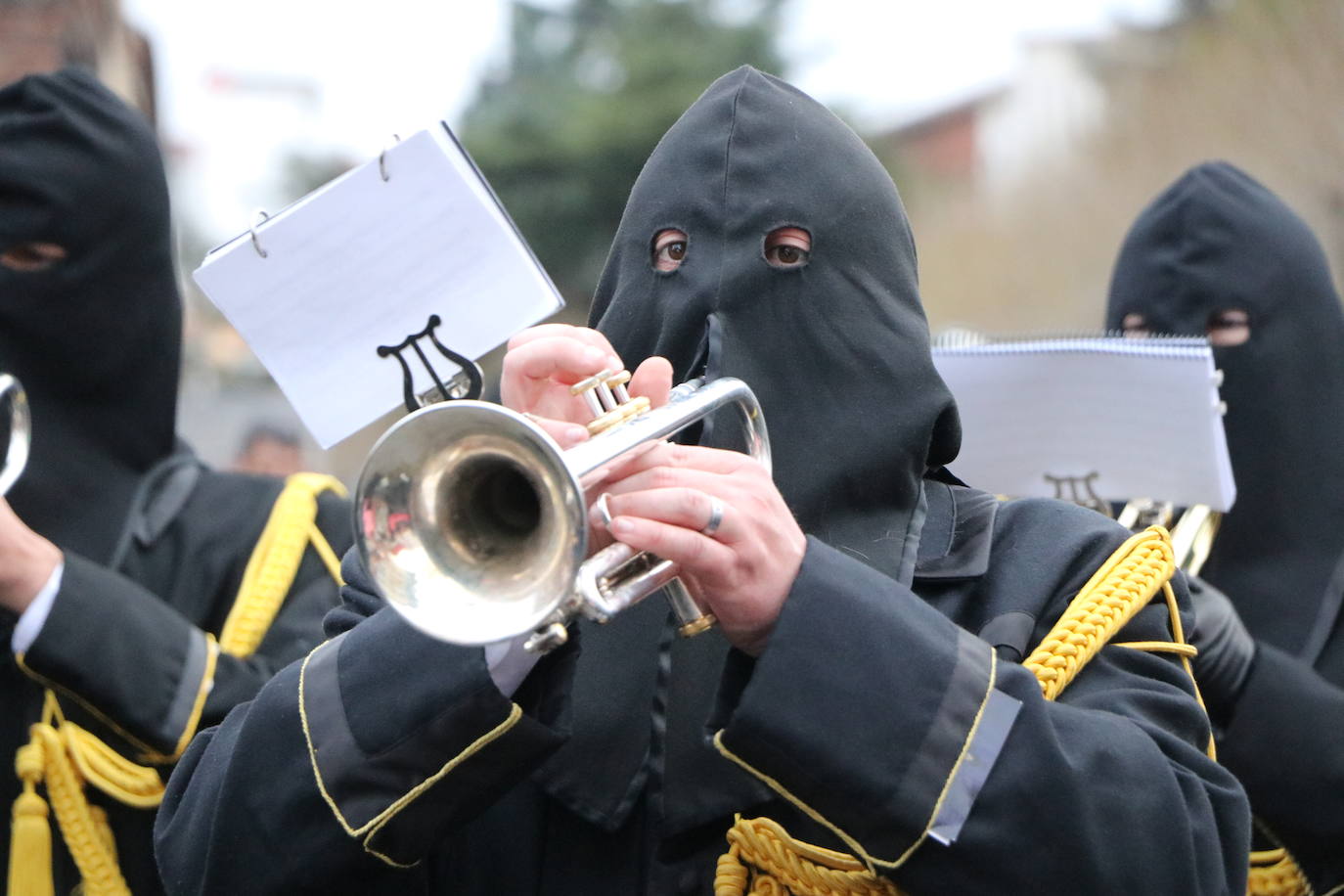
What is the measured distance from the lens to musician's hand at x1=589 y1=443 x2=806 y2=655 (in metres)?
Answer: 1.91

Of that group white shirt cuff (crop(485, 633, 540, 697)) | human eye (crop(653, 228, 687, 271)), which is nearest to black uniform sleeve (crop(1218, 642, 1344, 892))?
human eye (crop(653, 228, 687, 271))

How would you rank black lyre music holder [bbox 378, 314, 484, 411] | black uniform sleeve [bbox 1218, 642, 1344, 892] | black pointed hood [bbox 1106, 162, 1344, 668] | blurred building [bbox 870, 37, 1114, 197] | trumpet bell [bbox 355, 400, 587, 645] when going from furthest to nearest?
blurred building [bbox 870, 37, 1114, 197] < black pointed hood [bbox 1106, 162, 1344, 668] < black uniform sleeve [bbox 1218, 642, 1344, 892] < black lyre music holder [bbox 378, 314, 484, 411] < trumpet bell [bbox 355, 400, 587, 645]

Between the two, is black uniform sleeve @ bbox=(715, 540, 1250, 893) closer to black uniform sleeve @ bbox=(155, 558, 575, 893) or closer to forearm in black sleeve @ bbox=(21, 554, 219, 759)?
black uniform sleeve @ bbox=(155, 558, 575, 893)

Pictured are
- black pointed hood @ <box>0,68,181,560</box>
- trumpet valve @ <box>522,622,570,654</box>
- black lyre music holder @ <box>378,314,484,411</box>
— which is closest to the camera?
trumpet valve @ <box>522,622,570,654</box>

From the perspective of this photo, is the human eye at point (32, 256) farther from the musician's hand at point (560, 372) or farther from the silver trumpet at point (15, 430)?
the musician's hand at point (560, 372)

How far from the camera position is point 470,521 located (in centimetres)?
203

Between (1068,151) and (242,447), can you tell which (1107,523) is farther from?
(1068,151)

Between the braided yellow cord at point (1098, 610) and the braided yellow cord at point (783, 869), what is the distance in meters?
0.34

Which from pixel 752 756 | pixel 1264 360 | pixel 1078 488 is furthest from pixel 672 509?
pixel 1264 360

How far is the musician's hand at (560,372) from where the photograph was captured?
211 centimetres

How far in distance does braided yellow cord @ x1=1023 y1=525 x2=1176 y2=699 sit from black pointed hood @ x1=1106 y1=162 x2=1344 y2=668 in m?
1.68

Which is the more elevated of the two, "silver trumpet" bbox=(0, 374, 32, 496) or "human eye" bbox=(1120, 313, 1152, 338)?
"silver trumpet" bbox=(0, 374, 32, 496)

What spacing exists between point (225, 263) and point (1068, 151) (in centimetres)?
1976

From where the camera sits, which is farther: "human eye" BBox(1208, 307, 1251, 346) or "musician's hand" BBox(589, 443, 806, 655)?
"human eye" BBox(1208, 307, 1251, 346)
